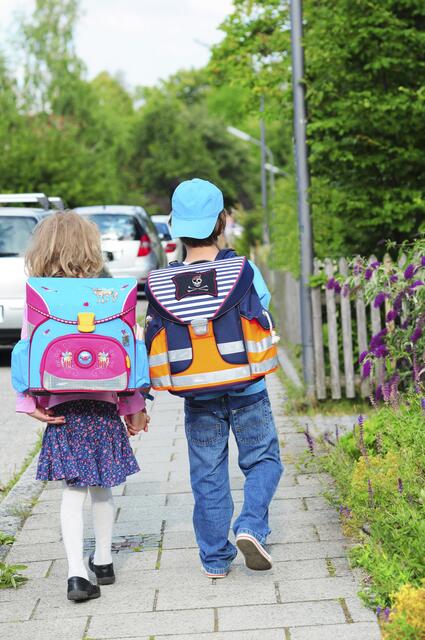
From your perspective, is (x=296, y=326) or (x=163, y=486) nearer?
(x=163, y=486)

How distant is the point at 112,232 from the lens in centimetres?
1992

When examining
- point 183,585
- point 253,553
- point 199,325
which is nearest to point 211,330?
point 199,325

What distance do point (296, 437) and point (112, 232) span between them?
12812mm

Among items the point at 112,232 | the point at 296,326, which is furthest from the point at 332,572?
the point at 112,232

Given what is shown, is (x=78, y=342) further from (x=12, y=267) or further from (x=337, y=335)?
(x=12, y=267)

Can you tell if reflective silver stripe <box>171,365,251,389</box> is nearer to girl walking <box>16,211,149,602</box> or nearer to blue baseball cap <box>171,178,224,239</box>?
girl walking <box>16,211,149,602</box>

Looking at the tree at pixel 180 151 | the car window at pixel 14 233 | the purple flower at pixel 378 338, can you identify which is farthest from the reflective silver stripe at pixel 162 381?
the tree at pixel 180 151

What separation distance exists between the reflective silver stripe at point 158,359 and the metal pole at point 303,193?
4.52 meters

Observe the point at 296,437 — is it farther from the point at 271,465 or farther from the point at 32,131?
the point at 32,131

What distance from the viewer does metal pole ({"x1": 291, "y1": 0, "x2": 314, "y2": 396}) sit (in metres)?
8.91

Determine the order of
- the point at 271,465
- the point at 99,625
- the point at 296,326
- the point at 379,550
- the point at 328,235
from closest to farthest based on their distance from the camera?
the point at 99,625, the point at 379,550, the point at 271,465, the point at 328,235, the point at 296,326

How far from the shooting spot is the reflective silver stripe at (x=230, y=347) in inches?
171

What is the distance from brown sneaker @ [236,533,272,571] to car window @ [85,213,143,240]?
15498 mm

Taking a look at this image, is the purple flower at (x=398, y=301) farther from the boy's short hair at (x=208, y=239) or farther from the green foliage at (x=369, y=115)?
the boy's short hair at (x=208, y=239)
